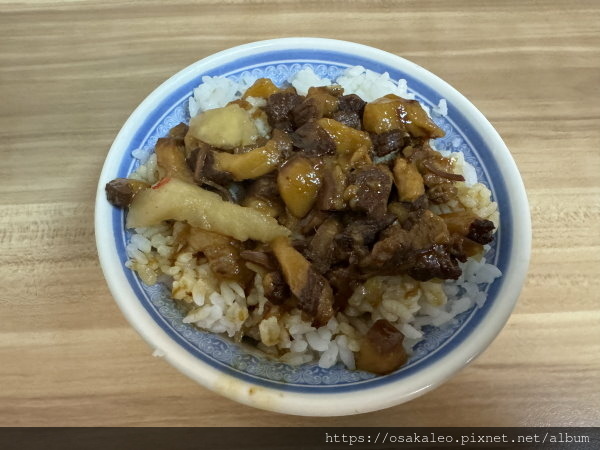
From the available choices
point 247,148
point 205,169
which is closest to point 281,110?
point 247,148

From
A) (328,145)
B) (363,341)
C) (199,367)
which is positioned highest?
(328,145)

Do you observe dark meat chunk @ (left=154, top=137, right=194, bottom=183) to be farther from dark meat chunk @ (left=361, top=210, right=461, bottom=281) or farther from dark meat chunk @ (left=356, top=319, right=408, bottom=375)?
dark meat chunk @ (left=356, top=319, right=408, bottom=375)

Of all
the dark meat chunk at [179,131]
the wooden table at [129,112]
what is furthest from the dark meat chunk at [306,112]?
the wooden table at [129,112]

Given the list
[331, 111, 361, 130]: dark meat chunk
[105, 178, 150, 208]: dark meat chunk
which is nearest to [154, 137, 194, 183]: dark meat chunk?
[105, 178, 150, 208]: dark meat chunk

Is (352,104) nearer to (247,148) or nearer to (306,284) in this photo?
(247,148)

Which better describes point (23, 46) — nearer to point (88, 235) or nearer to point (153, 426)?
point (88, 235)

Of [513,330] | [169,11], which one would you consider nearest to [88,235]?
[169,11]
